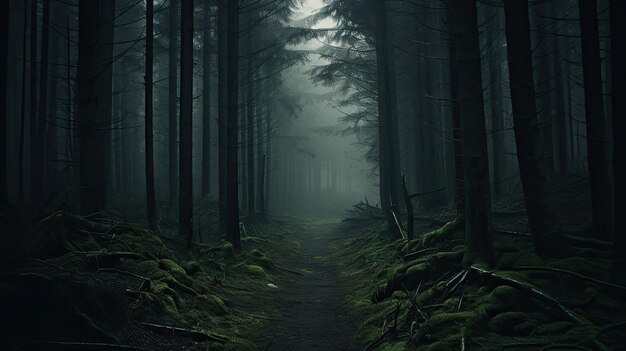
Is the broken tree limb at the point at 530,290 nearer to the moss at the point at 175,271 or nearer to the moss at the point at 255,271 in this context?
the moss at the point at 175,271

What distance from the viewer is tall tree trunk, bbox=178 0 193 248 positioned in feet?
36.9

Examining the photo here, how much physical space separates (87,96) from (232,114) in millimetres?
4644

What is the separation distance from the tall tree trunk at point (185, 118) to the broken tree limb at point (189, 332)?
596cm

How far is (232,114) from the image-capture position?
12.7 metres

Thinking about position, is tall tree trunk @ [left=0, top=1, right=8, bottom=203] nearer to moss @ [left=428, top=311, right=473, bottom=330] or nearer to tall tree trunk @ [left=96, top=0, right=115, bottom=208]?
tall tree trunk @ [left=96, top=0, right=115, bottom=208]

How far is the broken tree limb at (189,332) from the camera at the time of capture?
5219 millimetres

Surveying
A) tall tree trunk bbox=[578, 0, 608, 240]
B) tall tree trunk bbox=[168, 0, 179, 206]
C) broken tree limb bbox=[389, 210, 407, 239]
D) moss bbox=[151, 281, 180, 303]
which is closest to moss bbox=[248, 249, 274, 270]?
broken tree limb bbox=[389, 210, 407, 239]

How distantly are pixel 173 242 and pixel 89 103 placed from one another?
→ 3720mm

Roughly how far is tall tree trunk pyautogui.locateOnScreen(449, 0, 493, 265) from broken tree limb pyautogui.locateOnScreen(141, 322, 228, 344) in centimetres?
436

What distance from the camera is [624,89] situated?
17.8 feet

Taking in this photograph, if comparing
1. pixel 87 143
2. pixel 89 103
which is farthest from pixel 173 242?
pixel 89 103

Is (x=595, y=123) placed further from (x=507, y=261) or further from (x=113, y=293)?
(x=113, y=293)

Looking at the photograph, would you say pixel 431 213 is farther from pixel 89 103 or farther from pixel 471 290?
pixel 89 103

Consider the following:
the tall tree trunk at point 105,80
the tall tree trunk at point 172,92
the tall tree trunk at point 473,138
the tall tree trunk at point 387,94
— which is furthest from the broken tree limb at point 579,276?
the tall tree trunk at point 172,92
